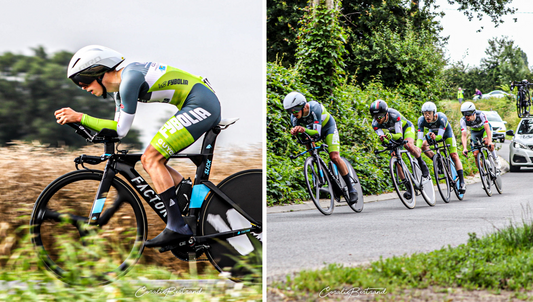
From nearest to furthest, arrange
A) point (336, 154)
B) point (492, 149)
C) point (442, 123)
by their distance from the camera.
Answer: point (492, 149)
point (336, 154)
point (442, 123)

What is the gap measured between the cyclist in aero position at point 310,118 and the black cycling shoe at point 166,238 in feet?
6.76

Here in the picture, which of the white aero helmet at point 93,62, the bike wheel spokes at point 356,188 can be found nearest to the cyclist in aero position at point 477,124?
the bike wheel spokes at point 356,188

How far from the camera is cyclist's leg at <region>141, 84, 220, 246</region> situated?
4.11 metres

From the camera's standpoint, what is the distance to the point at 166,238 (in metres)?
4.13

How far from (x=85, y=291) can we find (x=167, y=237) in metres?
0.73

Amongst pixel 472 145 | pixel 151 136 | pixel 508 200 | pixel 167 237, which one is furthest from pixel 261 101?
pixel 472 145

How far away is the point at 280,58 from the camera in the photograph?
20.5 feet

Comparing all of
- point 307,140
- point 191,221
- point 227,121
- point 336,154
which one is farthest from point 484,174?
point 191,221

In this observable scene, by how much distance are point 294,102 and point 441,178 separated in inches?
94.5

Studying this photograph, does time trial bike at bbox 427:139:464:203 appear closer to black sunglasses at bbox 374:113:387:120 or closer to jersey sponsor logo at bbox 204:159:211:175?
black sunglasses at bbox 374:113:387:120

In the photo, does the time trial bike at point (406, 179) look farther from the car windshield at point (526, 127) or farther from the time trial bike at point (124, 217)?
the time trial bike at point (124, 217)

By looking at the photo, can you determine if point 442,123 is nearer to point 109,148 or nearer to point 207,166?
point 207,166

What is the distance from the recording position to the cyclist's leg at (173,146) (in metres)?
4.11

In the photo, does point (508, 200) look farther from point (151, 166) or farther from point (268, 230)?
point (151, 166)
